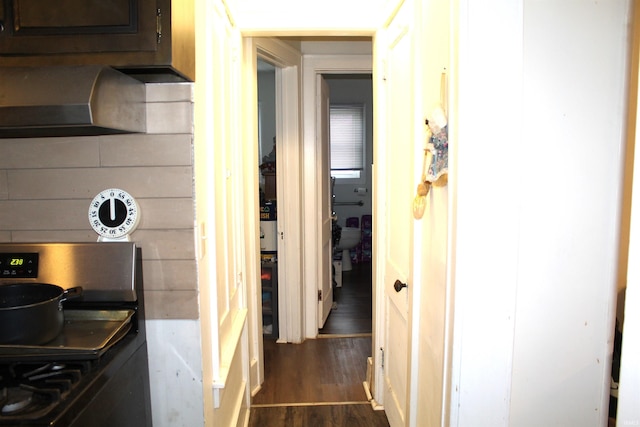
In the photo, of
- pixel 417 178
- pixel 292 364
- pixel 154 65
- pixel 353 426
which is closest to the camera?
pixel 154 65

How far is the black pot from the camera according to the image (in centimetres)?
108

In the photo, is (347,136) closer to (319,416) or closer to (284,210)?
(284,210)

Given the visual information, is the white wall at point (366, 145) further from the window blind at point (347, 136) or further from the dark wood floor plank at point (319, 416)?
the dark wood floor plank at point (319, 416)

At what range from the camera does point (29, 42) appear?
115 centimetres

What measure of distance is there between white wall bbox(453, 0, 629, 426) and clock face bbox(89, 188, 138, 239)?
0.97 meters

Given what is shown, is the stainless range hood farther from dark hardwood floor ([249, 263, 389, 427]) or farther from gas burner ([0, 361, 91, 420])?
dark hardwood floor ([249, 263, 389, 427])

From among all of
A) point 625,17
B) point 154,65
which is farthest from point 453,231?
point 154,65

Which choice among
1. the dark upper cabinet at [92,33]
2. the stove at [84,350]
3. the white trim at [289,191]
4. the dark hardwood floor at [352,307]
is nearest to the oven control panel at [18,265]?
the stove at [84,350]

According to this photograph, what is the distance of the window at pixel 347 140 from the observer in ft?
18.7

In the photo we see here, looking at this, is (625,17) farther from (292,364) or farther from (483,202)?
(292,364)

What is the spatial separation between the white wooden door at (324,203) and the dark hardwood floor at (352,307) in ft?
0.39

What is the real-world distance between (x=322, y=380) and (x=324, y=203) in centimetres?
143

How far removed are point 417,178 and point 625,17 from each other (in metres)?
0.76

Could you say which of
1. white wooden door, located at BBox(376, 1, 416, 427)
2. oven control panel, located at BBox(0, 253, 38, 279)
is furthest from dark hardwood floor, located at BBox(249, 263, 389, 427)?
oven control panel, located at BBox(0, 253, 38, 279)
